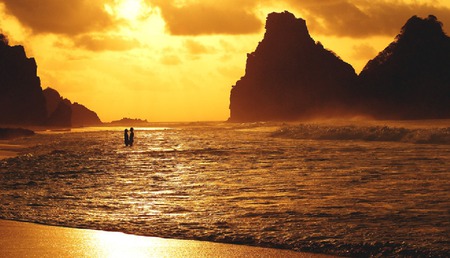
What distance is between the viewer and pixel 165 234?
11.7 meters

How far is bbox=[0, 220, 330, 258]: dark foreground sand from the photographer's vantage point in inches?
385

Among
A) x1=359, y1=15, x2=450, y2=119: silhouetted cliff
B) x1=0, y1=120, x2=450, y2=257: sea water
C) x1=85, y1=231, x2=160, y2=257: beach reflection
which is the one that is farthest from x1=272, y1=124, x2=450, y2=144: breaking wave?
x1=359, y1=15, x2=450, y2=119: silhouetted cliff

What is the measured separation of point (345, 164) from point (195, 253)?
53.4ft

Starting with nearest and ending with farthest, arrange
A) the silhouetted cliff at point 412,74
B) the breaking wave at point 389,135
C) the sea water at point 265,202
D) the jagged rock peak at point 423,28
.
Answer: the sea water at point 265,202 → the breaking wave at point 389,135 → the silhouetted cliff at point 412,74 → the jagged rock peak at point 423,28

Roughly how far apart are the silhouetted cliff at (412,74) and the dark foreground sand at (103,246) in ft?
492

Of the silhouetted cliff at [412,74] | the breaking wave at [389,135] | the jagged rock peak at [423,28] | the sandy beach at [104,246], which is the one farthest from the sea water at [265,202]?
the jagged rock peak at [423,28]

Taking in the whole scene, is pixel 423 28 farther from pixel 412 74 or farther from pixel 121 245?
pixel 121 245

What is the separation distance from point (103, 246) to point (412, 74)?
165873 mm

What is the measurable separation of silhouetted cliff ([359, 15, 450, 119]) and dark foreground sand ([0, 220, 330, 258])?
150 meters

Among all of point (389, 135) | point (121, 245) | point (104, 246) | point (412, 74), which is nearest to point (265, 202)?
point (121, 245)

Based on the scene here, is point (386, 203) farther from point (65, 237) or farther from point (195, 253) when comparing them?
point (65, 237)

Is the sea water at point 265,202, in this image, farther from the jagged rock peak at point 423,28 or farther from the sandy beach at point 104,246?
the jagged rock peak at point 423,28

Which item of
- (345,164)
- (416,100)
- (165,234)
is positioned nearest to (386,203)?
(165,234)

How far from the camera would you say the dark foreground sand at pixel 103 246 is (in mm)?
9781
